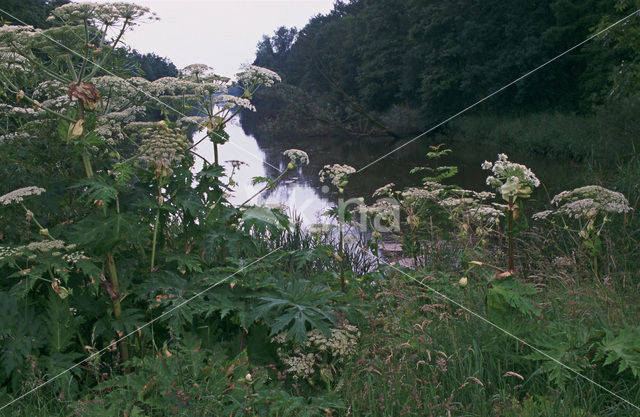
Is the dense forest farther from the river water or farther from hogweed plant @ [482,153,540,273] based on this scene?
hogweed plant @ [482,153,540,273]

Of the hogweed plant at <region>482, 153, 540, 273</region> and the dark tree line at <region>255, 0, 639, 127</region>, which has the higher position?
the dark tree line at <region>255, 0, 639, 127</region>

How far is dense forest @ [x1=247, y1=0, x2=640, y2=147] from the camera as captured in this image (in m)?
22.6

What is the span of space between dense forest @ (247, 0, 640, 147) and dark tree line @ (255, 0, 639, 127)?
0.19 feet

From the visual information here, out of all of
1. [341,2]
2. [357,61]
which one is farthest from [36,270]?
[341,2]

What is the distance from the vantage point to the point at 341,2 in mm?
45750

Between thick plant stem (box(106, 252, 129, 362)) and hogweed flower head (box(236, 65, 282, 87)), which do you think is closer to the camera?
thick plant stem (box(106, 252, 129, 362))

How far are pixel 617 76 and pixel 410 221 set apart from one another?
32.7 feet

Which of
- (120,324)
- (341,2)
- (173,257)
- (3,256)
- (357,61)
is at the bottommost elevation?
(120,324)

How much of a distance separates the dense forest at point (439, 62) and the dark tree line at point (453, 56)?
0.06 meters

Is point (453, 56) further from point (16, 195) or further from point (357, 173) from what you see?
point (16, 195)

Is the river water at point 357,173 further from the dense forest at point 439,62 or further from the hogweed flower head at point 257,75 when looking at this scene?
the dense forest at point 439,62

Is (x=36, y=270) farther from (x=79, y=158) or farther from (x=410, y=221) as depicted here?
(x=410, y=221)

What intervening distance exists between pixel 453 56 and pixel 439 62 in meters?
1.27

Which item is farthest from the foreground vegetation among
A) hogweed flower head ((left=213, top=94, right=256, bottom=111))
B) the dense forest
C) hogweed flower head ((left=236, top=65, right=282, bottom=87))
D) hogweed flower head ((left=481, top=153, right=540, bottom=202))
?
the dense forest
